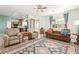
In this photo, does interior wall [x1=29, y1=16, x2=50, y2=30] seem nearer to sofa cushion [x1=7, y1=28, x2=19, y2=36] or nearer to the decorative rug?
the decorative rug

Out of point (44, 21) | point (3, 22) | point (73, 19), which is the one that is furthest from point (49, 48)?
point (3, 22)

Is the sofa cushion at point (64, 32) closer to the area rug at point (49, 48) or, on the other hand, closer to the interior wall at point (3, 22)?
the area rug at point (49, 48)

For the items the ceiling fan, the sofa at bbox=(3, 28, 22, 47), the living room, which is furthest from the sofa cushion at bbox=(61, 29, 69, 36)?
the sofa at bbox=(3, 28, 22, 47)

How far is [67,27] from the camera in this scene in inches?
96.9

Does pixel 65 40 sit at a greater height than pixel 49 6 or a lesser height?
lesser

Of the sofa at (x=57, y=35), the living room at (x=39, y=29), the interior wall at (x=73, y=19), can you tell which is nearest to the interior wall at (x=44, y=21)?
the living room at (x=39, y=29)

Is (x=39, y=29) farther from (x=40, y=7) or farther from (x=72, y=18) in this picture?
(x=72, y=18)

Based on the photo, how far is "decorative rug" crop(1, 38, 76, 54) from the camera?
2.48 meters

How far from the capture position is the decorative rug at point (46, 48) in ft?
8.14

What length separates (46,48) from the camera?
252 cm
